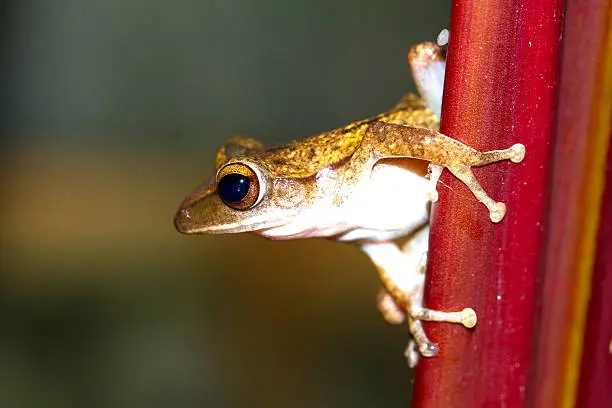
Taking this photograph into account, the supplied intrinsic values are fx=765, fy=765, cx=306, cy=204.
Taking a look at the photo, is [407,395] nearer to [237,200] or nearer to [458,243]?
[237,200]

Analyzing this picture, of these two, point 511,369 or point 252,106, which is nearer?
point 511,369

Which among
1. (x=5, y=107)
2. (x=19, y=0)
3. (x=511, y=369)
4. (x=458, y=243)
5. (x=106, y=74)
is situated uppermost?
(x=19, y=0)

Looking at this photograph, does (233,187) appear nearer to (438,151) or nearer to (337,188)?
(337,188)

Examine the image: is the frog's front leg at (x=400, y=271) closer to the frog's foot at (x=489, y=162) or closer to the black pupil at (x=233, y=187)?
the black pupil at (x=233, y=187)

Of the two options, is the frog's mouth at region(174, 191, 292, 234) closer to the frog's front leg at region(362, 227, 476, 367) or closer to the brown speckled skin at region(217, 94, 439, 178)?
the brown speckled skin at region(217, 94, 439, 178)

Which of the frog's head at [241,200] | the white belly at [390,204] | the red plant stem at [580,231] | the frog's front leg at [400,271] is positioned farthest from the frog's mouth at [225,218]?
the red plant stem at [580,231]

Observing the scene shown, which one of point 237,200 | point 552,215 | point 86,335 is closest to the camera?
point 552,215

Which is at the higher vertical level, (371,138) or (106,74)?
(106,74)

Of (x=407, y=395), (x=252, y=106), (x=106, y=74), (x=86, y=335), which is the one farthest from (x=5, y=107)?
(x=407, y=395)
